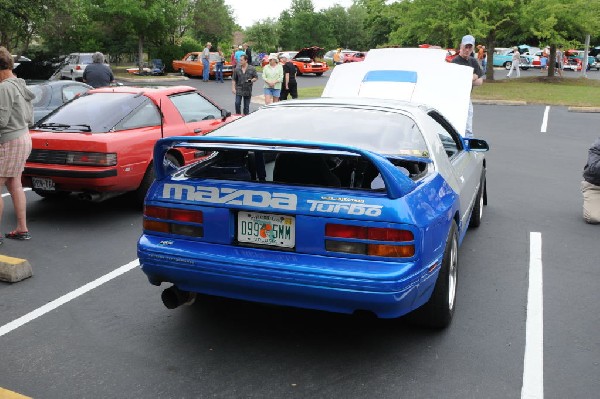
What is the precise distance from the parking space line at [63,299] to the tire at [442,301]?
2589 millimetres

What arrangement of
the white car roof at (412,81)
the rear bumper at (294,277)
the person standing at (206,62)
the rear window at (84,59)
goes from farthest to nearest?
the person standing at (206,62)
the rear window at (84,59)
the white car roof at (412,81)
the rear bumper at (294,277)

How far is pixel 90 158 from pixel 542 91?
23112mm

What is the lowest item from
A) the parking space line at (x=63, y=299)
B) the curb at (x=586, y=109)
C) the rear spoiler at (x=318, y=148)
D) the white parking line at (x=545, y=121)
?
the parking space line at (x=63, y=299)

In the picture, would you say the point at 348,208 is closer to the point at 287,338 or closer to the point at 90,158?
the point at 287,338

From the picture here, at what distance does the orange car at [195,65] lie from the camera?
3300cm

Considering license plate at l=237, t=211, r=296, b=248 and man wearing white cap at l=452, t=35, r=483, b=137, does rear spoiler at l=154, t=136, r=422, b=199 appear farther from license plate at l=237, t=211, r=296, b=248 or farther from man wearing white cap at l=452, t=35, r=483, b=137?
man wearing white cap at l=452, t=35, r=483, b=137

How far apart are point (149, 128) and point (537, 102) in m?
17.7

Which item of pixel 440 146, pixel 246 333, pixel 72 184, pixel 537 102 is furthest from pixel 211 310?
pixel 537 102

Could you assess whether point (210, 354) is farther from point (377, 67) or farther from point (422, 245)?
point (377, 67)

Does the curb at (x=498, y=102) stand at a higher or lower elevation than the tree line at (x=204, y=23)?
lower

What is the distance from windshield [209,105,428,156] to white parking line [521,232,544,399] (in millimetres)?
1412

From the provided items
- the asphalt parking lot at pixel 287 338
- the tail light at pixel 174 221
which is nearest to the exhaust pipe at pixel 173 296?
the asphalt parking lot at pixel 287 338

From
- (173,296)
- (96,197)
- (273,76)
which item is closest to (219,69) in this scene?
(273,76)

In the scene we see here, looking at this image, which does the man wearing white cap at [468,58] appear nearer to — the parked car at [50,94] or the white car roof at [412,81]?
the white car roof at [412,81]
